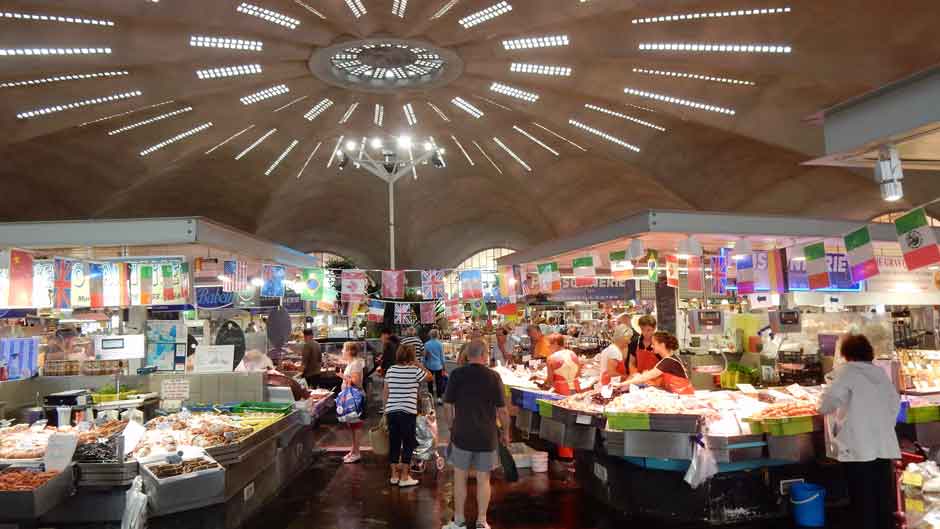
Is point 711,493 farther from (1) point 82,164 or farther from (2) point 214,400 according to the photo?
(1) point 82,164

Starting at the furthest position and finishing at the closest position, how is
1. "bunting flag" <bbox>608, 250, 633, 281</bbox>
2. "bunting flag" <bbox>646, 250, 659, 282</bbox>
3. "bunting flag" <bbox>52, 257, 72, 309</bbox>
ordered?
"bunting flag" <bbox>646, 250, 659, 282</bbox> → "bunting flag" <bbox>608, 250, 633, 281</bbox> → "bunting flag" <bbox>52, 257, 72, 309</bbox>

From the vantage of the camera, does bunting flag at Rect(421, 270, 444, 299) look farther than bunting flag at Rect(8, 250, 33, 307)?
Yes

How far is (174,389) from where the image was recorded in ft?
25.8

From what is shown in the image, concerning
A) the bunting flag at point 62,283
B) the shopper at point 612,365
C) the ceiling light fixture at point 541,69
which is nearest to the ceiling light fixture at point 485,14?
the ceiling light fixture at point 541,69

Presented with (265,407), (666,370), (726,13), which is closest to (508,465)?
(666,370)

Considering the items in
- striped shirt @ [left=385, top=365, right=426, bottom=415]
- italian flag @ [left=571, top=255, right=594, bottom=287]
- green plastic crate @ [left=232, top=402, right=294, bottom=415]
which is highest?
italian flag @ [left=571, top=255, right=594, bottom=287]

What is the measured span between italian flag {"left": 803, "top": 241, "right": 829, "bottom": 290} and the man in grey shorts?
16.3ft

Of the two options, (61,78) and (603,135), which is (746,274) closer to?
(603,135)

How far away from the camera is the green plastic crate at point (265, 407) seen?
786 centimetres

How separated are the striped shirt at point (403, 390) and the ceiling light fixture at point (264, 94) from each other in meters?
12.2

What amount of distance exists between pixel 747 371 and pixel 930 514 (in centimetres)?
845

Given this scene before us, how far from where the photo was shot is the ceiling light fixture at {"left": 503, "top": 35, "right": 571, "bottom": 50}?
1505 centimetres

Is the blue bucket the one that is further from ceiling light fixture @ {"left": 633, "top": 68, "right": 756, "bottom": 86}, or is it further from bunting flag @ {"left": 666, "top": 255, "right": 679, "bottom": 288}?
ceiling light fixture @ {"left": 633, "top": 68, "right": 756, "bottom": 86}

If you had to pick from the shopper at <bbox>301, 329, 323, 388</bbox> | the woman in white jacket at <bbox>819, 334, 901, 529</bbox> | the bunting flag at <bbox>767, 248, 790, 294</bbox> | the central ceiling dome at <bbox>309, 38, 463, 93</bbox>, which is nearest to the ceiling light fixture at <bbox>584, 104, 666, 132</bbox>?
the central ceiling dome at <bbox>309, 38, 463, 93</bbox>
